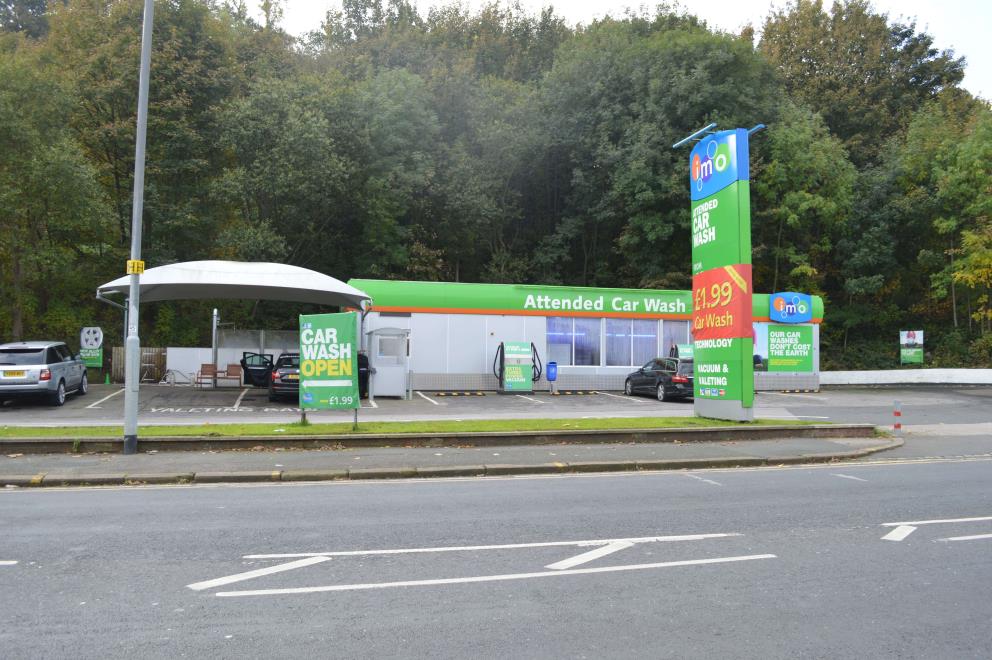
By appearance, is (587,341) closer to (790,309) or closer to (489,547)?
(790,309)

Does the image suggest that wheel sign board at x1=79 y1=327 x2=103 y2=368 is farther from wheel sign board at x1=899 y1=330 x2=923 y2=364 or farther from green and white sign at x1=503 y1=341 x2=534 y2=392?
wheel sign board at x1=899 y1=330 x2=923 y2=364

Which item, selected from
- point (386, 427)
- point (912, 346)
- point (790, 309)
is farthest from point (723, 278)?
point (912, 346)

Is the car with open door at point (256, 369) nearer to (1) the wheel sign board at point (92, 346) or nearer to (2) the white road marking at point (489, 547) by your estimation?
(1) the wheel sign board at point (92, 346)

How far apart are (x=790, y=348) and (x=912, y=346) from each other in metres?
8.49

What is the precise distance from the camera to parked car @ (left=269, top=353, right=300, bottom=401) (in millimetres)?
22391

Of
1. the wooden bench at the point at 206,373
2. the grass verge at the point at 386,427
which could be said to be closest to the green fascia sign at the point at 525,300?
the wooden bench at the point at 206,373

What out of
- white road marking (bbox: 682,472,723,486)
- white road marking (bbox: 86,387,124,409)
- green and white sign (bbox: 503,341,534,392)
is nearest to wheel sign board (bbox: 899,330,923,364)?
green and white sign (bbox: 503,341,534,392)

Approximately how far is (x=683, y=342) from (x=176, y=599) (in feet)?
94.6

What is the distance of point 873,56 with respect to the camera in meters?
49.2

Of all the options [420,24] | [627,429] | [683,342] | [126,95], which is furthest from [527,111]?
[627,429]

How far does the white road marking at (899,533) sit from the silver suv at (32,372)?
20.7 meters

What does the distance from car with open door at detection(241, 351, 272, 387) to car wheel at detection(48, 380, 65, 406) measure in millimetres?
8094

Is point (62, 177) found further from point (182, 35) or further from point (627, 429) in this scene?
point (627, 429)

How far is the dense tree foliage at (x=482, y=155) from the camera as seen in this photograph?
108ft
